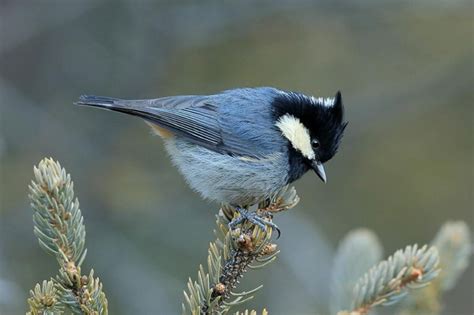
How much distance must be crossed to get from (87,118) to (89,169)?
48 centimetres

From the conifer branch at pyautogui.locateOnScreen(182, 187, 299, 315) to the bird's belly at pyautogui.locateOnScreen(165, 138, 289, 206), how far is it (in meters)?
1.09

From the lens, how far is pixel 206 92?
5.92 metres

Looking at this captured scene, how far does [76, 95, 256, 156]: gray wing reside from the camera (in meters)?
3.81

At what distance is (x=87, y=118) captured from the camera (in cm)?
532

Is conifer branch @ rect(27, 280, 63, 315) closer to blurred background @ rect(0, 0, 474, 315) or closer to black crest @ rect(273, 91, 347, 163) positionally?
black crest @ rect(273, 91, 347, 163)

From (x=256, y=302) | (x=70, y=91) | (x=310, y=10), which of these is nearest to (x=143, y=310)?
(x=256, y=302)

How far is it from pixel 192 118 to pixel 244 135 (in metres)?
0.35

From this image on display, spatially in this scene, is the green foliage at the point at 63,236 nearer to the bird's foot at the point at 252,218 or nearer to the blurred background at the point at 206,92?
the bird's foot at the point at 252,218

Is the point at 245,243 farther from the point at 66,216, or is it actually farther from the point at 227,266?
the point at 66,216

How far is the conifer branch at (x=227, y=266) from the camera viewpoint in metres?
2.00

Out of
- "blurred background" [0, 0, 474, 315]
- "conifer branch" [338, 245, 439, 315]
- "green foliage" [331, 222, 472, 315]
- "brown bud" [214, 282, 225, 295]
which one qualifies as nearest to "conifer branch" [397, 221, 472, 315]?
"green foliage" [331, 222, 472, 315]

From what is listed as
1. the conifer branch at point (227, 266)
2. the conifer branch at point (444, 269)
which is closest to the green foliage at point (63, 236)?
the conifer branch at point (227, 266)

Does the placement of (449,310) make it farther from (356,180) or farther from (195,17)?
(195,17)

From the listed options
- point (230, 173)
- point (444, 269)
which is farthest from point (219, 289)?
point (230, 173)
